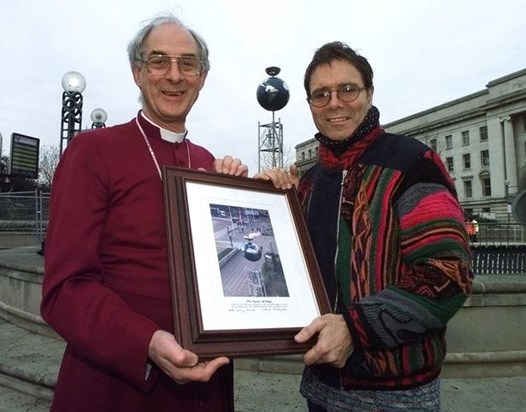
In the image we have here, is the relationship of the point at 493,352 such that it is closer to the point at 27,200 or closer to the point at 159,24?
the point at 159,24

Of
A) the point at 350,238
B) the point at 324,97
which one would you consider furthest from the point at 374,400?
the point at 324,97

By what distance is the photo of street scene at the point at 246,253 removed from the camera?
4.99 ft

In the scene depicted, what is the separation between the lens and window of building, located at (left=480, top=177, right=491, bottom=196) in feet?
188

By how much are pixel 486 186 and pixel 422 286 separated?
209ft

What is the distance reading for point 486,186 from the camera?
58.2 meters

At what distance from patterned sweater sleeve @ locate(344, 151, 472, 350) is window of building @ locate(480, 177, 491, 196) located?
62326 millimetres

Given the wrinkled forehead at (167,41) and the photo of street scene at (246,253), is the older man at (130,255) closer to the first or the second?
the wrinkled forehead at (167,41)

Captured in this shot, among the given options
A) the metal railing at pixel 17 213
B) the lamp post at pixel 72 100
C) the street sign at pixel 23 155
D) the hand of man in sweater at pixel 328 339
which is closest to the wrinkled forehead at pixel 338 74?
the hand of man in sweater at pixel 328 339

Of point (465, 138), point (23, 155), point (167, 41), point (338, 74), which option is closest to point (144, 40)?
point (167, 41)

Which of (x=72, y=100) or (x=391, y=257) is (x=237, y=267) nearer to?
(x=391, y=257)

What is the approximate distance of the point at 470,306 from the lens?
4.44m

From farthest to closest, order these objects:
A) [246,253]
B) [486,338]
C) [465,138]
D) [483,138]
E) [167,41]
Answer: [465,138] < [483,138] < [486,338] < [167,41] < [246,253]

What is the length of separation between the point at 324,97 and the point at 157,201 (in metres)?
0.85

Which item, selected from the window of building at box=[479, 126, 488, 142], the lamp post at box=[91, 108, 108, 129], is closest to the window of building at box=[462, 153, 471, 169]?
the window of building at box=[479, 126, 488, 142]
